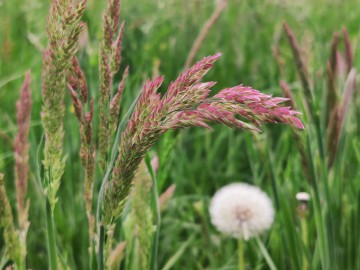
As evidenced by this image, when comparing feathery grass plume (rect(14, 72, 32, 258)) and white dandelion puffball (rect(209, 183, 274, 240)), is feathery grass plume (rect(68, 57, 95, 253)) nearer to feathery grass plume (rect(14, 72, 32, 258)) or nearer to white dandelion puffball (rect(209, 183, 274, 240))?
feathery grass plume (rect(14, 72, 32, 258))

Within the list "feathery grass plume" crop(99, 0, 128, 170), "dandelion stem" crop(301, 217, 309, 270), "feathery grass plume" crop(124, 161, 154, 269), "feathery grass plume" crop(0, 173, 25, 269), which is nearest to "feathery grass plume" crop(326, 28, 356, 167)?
"dandelion stem" crop(301, 217, 309, 270)

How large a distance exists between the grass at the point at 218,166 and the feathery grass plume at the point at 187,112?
0.47 meters

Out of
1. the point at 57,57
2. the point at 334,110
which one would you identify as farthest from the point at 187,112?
the point at 334,110

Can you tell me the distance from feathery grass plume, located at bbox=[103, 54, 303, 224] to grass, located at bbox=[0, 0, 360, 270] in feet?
1.55

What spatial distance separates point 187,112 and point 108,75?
21 cm

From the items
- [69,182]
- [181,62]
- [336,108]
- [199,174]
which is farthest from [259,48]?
[336,108]

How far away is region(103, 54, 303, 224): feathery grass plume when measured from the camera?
0.53 meters

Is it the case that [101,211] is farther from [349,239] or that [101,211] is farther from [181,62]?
[181,62]

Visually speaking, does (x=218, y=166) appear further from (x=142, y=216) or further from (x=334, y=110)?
(x=142, y=216)

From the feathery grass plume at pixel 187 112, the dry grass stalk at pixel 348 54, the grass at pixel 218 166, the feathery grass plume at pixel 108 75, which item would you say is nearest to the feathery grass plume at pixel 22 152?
the feathery grass plume at pixel 108 75

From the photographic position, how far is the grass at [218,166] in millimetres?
1167

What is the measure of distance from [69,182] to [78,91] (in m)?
0.88

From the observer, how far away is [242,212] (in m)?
1.38

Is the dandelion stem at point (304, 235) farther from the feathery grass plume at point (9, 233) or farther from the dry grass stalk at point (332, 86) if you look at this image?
the feathery grass plume at point (9, 233)
